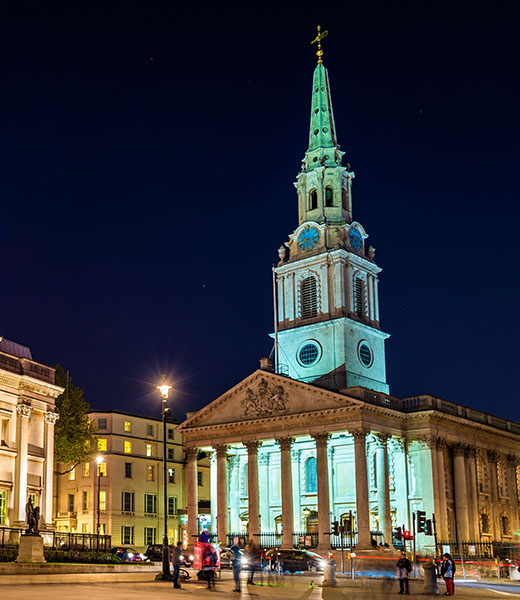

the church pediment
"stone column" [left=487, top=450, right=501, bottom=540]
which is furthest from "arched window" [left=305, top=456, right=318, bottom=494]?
"stone column" [left=487, top=450, right=501, bottom=540]

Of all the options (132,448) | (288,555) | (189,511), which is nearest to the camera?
(288,555)

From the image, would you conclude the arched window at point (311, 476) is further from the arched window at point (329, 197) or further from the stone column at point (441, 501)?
the arched window at point (329, 197)

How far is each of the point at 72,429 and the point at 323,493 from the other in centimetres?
2121

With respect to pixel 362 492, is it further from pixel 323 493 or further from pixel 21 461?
pixel 21 461

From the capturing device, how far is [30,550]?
129 feet

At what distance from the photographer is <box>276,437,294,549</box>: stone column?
67.4 m

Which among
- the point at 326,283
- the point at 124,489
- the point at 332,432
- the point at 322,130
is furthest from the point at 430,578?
the point at 322,130

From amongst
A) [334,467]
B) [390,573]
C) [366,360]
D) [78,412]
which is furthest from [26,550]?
[366,360]

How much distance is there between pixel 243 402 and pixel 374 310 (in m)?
17.2

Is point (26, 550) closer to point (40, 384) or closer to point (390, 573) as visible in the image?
point (40, 384)

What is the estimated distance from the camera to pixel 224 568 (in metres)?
58.3

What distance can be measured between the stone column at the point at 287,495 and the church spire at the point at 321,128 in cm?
2880

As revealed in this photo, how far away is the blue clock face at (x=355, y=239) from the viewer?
3253 inches

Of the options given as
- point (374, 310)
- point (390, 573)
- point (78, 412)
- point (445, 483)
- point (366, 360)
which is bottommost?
point (390, 573)
